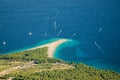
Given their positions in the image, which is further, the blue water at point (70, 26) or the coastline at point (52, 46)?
the blue water at point (70, 26)

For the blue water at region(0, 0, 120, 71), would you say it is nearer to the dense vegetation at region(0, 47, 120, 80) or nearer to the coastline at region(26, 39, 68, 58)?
the coastline at region(26, 39, 68, 58)

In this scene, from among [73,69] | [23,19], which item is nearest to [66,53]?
[73,69]

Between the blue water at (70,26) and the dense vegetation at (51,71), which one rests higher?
the blue water at (70,26)

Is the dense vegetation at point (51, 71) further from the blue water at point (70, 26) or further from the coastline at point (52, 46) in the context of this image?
the blue water at point (70, 26)

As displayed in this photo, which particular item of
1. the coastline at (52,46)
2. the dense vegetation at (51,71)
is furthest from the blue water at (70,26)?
the dense vegetation at (51,71)

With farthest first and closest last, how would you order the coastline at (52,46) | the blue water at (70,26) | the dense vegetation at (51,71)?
the blue water at (70,26)
the coastline at (52,46)
the dense vegetation at (51,71)

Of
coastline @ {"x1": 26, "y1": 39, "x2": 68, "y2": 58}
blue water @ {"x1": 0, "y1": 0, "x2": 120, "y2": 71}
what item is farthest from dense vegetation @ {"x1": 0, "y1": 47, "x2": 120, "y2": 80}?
blue water @ {"x1": 0, "y1": 0, "x2": 120, "y2": 71}

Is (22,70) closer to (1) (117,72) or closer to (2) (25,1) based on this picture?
(1) (117,72)
